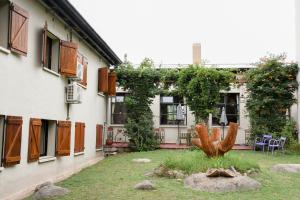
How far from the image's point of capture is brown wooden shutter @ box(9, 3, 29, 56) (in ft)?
23.5

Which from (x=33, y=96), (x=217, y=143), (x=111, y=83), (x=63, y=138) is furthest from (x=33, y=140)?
(x=111, y=83)

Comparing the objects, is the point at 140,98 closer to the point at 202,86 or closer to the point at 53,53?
the point at 202,86

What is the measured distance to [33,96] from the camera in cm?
844

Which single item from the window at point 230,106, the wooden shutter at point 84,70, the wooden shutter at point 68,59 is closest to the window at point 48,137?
the wooden shutter at point 68,59

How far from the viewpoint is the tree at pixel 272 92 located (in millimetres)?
17078

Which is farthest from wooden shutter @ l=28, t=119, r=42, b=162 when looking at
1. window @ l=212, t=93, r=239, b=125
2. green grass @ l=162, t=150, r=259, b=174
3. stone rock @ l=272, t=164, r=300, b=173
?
window @ l=212, t=93, r=239, b=125

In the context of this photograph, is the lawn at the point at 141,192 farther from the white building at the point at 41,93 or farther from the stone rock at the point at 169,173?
the white building at the point at 41,93

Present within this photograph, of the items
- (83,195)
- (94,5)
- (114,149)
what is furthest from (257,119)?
(83,195)

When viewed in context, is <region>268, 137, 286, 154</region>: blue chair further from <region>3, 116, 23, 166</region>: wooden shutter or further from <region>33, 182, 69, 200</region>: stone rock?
<region>3, 116, 23, 166</region>: wooden shutter

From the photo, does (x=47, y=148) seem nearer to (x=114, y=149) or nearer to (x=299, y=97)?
(x=114, y=149)

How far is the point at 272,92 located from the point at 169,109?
593cm

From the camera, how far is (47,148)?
32.3 feet

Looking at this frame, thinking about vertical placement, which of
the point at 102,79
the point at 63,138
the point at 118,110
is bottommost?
the point at 63,138

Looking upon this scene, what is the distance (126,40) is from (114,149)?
1648 centimetres
